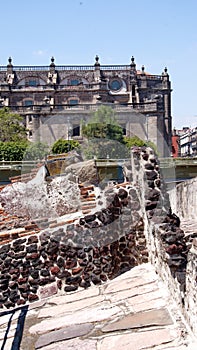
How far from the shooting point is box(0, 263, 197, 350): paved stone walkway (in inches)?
199

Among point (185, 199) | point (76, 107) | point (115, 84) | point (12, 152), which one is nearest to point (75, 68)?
point (115, 84)

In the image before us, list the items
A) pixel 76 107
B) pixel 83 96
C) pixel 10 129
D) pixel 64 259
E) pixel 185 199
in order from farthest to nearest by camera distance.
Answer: pixel 83 96, pixel 76 107, pixel 10 129, pixel 185 199, pixel 64 259

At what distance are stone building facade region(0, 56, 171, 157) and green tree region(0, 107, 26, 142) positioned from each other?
3011 millimetres

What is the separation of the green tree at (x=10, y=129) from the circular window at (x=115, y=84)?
699 inches

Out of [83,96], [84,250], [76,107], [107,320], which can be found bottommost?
[107,320]

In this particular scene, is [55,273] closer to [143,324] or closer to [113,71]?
[143,324]

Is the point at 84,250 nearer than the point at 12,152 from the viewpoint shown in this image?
Yes

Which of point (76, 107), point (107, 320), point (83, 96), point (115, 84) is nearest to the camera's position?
point (107, 320)

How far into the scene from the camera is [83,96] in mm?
59625

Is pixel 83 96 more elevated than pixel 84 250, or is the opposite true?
pixel 83 96

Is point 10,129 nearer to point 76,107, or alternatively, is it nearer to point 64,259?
point 76,107

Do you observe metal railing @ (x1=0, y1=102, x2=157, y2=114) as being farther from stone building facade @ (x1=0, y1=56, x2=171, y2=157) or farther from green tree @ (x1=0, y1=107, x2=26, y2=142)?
green tree @ (x1=0, y1=107, x2=26, y2=142)

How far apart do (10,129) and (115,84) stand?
816 inches

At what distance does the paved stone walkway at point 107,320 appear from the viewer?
505 cm
